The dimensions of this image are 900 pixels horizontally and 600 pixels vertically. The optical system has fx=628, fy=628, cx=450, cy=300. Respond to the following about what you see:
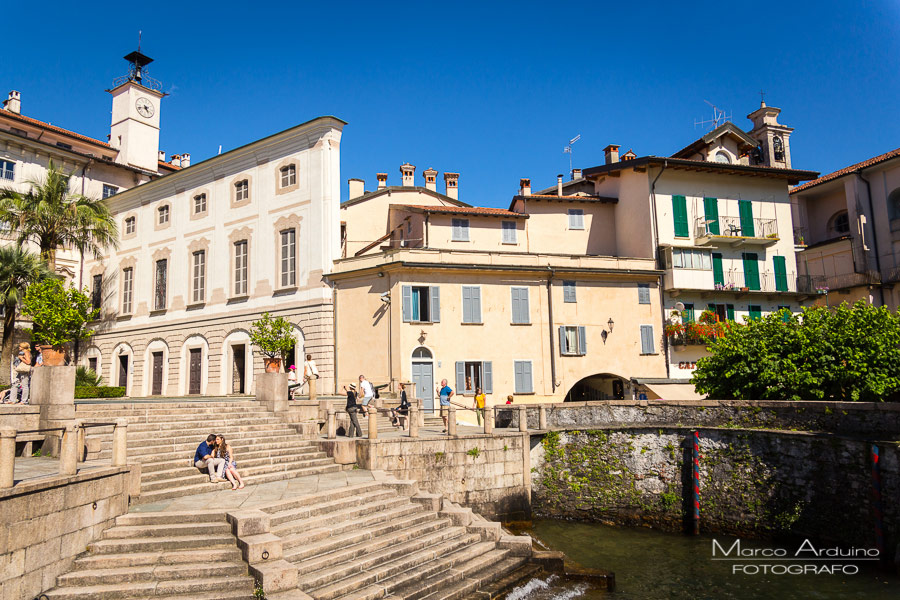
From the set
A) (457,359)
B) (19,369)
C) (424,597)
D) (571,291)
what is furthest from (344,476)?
(571,291)

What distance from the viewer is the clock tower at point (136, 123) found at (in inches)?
1729

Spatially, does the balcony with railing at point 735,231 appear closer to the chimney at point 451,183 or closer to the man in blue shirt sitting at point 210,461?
the chimney at point 451,183

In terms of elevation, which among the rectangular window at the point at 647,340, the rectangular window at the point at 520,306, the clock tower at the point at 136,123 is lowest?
the rectangular window at the point at 647,340

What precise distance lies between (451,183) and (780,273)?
19.4 meters

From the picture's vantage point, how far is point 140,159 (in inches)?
1742

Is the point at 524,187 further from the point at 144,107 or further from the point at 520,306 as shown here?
the point at 144,107

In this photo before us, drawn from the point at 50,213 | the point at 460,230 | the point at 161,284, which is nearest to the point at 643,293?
the point at 460,230

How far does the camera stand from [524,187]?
35594 mm

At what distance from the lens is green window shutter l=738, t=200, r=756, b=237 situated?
32281 millimetres

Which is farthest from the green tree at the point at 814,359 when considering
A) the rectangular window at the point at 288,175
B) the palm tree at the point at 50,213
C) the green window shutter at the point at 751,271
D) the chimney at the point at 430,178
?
the palm tree at the point at 50,213

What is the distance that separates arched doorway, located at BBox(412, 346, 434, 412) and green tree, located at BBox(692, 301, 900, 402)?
10.7 m

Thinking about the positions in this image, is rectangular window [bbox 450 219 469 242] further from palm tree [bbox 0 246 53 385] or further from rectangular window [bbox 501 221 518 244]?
palm tree [bbox 0 246 53 385]

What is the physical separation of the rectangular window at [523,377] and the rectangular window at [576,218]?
30.2 feet

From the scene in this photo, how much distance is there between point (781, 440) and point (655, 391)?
34.9 ft
